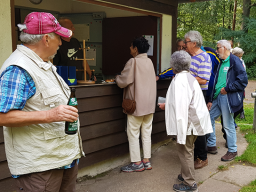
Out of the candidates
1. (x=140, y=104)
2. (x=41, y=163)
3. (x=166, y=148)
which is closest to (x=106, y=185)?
(x=140, y=104)

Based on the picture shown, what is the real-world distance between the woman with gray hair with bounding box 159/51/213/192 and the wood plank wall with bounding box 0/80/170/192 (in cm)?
108

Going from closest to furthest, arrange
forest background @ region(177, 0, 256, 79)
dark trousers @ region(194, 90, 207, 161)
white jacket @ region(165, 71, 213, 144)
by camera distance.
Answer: white jacket @ region(165, 71, 213, 144), dark trousers @ region(194, 90, 207, 161), forest background @ region(177, 0, 256, 79)

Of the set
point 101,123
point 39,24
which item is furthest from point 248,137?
point 39,24

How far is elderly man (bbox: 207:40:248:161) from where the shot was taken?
4.41 metres

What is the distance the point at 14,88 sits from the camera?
1.69 meters

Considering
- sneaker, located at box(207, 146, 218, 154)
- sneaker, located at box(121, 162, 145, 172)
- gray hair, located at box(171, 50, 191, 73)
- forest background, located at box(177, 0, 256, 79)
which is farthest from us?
forest background, located at box(177, 0, 256, 79)

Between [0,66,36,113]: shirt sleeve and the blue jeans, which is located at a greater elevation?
[0,66,36,113]: shirt sleeve

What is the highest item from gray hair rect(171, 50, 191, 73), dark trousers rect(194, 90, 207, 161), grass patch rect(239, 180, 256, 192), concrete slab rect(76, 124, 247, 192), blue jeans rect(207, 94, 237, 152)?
gray hair rect(171, 50, 191, 73)

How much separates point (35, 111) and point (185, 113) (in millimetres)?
1959

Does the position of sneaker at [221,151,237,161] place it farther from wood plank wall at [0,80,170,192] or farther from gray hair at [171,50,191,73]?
gray hair at [171,50,191,73]

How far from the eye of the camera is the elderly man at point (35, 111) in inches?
→ 67.2

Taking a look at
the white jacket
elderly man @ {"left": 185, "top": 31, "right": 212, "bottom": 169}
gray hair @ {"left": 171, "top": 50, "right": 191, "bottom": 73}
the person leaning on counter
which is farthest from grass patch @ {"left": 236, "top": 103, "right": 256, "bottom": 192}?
gray hair @ {"left": 171, "top": 50, "right": 191, "bottom": 73}

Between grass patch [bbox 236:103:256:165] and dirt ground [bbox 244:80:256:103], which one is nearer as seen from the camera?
grass patch [bbox 236:103:256:165]

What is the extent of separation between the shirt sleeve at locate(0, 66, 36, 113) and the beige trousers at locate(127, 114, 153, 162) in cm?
262
